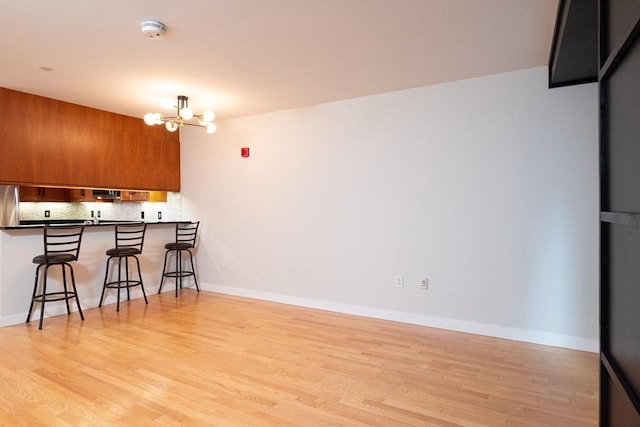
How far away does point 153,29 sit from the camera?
2537 millimetres

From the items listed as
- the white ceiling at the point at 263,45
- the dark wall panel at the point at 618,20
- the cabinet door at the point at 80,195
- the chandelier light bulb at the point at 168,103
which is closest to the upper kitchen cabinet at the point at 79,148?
the white ceiling at the point at 263,45

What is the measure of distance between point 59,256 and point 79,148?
146 cm

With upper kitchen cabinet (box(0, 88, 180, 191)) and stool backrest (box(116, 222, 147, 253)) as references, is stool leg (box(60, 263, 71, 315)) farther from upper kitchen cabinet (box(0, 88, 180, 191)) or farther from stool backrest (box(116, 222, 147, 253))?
upper kitchen cabinet (box(0, 88, 180, 191))

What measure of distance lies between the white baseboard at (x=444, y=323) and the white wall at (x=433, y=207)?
0.01 meters

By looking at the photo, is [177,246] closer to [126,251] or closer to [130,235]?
[130,235]

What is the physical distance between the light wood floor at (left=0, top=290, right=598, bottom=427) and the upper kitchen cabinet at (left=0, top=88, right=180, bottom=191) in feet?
5.60

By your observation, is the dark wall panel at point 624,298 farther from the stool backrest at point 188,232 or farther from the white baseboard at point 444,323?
the stool backrest at point 188,232

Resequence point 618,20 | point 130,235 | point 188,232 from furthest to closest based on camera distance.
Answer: point 188,232 → point 130,235 → point 618,20

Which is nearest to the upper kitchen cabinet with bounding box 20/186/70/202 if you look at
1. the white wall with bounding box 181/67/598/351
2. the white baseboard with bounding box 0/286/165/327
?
the white baseboard with bounding box 0/286/165/327

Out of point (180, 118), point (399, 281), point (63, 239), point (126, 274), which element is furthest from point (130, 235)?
point (399, 281)

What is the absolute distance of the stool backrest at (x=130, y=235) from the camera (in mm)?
4676

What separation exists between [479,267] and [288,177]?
2451 millimetres

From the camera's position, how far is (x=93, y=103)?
4488mm

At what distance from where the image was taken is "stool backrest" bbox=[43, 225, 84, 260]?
3.92 metres
